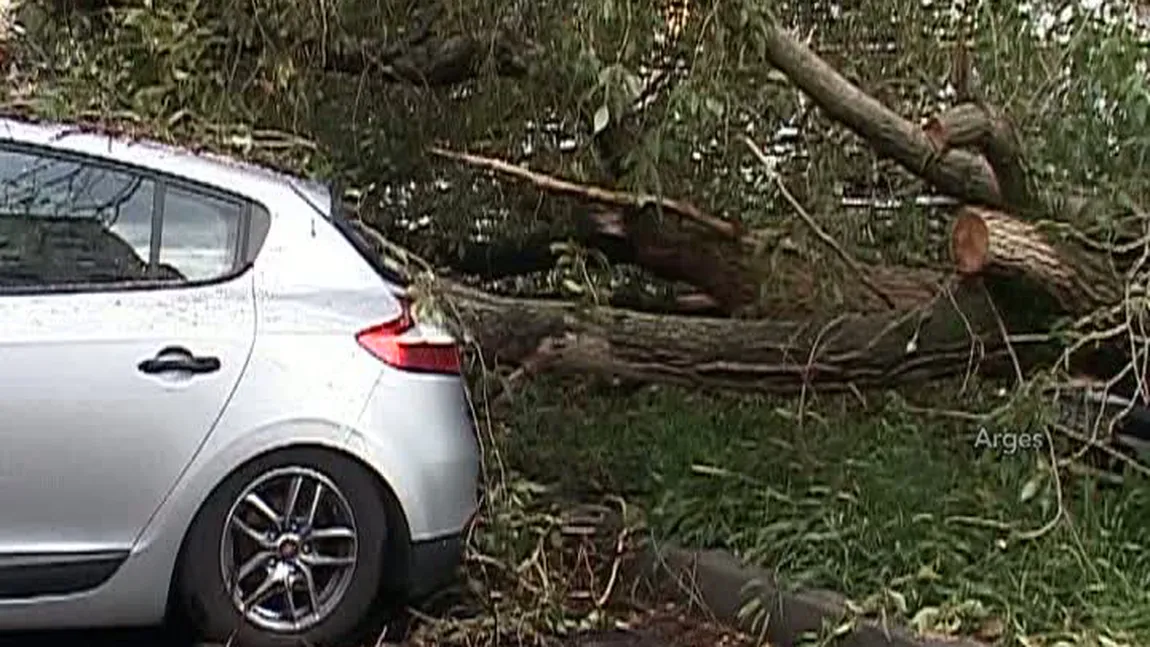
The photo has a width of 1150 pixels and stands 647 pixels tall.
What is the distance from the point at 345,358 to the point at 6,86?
2.33 m

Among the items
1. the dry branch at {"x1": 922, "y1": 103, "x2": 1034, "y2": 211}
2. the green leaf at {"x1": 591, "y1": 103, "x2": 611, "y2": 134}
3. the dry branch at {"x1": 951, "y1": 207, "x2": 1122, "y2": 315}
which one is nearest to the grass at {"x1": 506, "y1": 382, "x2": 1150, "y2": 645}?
the dry branch at {"x1": 951, "y1": 207, "x2": 1122, "y2": 315}

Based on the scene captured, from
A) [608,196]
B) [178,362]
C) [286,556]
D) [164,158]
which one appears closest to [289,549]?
[286,556]

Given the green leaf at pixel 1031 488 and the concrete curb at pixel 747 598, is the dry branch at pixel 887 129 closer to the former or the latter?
the green leaf at pixel 1031 488

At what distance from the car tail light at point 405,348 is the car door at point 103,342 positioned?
40cm

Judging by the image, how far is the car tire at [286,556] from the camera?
5.50 metres

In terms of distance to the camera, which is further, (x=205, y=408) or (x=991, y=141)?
(x=991, y=141)

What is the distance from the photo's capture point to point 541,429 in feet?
26.6

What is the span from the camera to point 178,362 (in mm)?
5422

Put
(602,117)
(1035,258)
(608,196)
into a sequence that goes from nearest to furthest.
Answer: (1035,258) → (602,117) → (608,196)

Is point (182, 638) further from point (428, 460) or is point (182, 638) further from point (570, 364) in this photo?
point (570, 364)

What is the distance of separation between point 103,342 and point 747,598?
2.37 meters

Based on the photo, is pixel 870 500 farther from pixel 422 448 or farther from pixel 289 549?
pixel 289 549

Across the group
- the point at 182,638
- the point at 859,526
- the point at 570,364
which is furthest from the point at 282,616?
the point at 859,526

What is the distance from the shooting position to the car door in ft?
17.3
